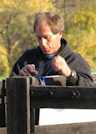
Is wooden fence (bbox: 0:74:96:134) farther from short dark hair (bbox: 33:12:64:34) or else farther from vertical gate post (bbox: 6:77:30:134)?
short dark hair (bbox: 33:12:64:34)

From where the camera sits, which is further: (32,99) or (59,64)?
(59,64)

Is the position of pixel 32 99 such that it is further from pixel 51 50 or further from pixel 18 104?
pixel 51 50

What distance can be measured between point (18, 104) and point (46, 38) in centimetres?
101

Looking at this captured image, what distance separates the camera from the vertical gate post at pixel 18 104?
277cm

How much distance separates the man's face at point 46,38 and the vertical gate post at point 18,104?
919 mm

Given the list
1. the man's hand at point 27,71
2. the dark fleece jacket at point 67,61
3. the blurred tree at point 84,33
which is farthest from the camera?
the blurred tree at point 84,33

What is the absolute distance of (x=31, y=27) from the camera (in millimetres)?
30500

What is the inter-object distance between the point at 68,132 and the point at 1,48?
26537 mm

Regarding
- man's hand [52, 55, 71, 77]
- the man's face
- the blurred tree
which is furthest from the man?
the blurred tree

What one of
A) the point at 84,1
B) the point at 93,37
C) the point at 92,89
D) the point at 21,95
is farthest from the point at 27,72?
the point at 84,1

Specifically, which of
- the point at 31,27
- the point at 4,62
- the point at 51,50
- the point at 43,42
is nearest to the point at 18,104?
the point at 43,42

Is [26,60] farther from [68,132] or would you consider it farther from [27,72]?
[68,132]

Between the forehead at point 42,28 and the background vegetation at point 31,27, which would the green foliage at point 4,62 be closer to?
the background vegetation at point 31,27

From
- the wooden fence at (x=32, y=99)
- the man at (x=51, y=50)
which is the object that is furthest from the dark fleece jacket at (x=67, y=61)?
the wooden fence at (x=32, y=99)
